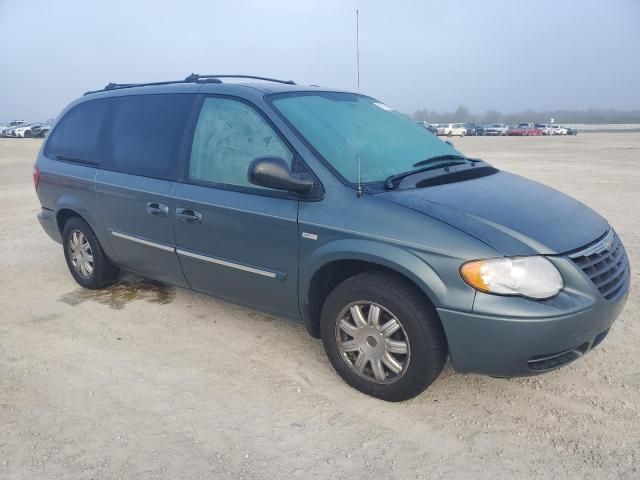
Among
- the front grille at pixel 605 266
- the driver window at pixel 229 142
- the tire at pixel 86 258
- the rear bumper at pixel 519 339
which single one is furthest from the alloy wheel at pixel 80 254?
the front grille at pixel 605 266

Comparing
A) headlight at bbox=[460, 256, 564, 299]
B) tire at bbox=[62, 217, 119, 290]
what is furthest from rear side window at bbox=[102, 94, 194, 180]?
headlight at bbox=[460, 256, 564, 299]

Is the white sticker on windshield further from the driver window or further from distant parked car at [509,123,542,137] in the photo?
distant parked car at [509,123,542,137]

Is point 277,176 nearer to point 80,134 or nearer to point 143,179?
point 143,179

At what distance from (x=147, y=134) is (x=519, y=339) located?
9.92ft

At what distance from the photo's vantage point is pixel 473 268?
8.60 feet

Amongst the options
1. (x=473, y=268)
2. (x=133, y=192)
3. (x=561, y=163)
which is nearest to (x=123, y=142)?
(x=133, y=192)

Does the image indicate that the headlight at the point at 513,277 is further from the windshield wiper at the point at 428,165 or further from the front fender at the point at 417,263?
the windshield wiper at the point at 428,165

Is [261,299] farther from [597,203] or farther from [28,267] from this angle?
[597,203]

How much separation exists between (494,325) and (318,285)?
1079 millimetres

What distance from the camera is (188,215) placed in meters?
3.70

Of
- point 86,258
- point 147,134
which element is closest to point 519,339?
point 147,134

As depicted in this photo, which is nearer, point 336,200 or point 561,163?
point 336,200

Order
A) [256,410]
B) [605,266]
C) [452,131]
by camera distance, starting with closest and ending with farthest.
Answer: [605,266] → [256,410] → [452,131]

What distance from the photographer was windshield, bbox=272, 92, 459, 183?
10.7 ft
